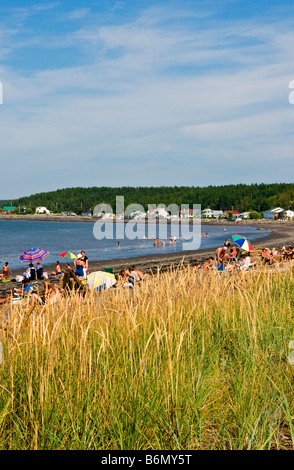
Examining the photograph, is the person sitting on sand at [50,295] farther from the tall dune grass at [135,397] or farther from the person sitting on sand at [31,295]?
the tall dune grass at [135,397]

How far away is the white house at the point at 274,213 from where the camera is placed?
432 feet

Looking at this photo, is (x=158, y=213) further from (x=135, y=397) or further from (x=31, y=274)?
(x=135, y=397)

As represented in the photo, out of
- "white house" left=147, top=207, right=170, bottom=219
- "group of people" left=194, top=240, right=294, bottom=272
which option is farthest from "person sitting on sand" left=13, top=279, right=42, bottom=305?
"white house" left=147, top=207, right=170, bottom=219

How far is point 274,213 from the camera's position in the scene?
435 ft

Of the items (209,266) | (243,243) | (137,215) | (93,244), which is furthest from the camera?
(137,215)

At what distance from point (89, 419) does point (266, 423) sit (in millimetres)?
1064

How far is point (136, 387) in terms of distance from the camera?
2926 millimetres

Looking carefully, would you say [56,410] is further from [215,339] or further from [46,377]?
[215,339]

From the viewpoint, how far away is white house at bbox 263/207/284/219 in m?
132

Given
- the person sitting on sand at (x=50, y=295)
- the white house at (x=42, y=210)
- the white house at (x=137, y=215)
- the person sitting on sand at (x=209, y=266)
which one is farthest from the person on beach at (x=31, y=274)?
the white house at (x=42, y=210)

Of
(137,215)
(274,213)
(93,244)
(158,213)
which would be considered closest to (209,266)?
(93,244)

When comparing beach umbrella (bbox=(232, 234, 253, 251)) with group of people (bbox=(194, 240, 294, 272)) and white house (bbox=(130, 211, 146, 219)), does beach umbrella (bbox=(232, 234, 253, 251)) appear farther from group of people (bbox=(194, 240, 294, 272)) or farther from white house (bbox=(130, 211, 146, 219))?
white house (bbox=(130, 211, 146, 219))
